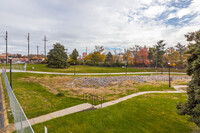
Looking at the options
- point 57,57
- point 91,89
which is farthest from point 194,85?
point 57,57

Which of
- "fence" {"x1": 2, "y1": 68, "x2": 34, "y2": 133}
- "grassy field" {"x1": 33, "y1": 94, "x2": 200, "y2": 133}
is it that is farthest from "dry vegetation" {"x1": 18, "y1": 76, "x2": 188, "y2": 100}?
"fence" {"x1": 2, "y1": 68, "x2": 34, "y2": 133}

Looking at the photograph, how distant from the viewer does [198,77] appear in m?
4.99

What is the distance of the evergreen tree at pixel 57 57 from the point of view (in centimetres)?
4021

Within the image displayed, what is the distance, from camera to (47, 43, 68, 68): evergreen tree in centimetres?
4021

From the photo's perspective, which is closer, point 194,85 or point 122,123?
point 194,85

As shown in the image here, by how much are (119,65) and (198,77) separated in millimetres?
55296

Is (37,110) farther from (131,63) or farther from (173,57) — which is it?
(173,57)

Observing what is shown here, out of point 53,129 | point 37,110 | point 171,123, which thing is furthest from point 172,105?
point 37,110

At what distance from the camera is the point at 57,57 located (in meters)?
40.0

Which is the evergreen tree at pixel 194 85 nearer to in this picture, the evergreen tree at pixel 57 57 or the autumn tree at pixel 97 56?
the evergreen tree at pixel 57 57

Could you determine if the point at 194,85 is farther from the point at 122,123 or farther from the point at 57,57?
the point at 57,57

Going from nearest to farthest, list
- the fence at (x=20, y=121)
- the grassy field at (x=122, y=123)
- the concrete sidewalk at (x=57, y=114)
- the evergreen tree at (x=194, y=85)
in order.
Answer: the fence at (x=20, y=121) → the evergreen tree at (x=194, y=85) → the grassy field at (x=122, y=123) → the concrete sidewalk at (x=57, y=114)

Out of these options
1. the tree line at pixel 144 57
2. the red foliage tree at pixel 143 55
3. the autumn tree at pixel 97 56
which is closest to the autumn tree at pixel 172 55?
the tree line at pixel 144 57

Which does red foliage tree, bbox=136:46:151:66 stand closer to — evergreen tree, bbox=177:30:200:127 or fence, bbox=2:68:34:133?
evergreen tree, bbox=177:30:200:127
